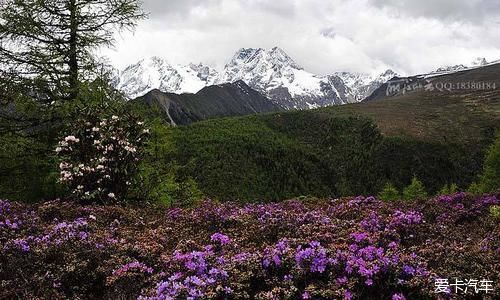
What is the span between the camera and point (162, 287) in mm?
4301

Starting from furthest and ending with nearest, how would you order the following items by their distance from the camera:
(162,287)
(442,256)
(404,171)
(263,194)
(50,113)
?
(404,171)
(263,194)
(50,113)
(442,256)
(162,287)

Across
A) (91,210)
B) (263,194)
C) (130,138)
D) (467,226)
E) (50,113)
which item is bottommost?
(263,194)

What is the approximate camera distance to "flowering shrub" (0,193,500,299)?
455cm

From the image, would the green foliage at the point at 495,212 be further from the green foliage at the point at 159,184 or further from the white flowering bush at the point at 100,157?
the white flowering bush at the point at 100,157

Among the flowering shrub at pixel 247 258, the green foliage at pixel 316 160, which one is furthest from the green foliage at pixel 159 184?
the green foliage at pixel 316 160

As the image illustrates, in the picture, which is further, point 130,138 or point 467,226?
point 130,138

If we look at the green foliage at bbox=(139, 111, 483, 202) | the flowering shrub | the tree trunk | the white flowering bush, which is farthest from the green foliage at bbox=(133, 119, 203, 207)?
the green foliage at bbox=(139, 111, 483, 202)

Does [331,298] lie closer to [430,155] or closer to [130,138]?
[130,138]

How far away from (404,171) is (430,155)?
39.2ft

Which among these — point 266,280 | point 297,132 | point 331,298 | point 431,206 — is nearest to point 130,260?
point 266,280

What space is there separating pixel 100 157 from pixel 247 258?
8.06m

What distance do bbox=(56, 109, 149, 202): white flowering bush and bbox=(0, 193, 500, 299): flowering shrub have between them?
3823 millimetres

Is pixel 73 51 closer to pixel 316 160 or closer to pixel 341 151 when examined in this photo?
pixel 316 160

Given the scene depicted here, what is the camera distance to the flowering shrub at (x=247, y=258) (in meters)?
4.55
